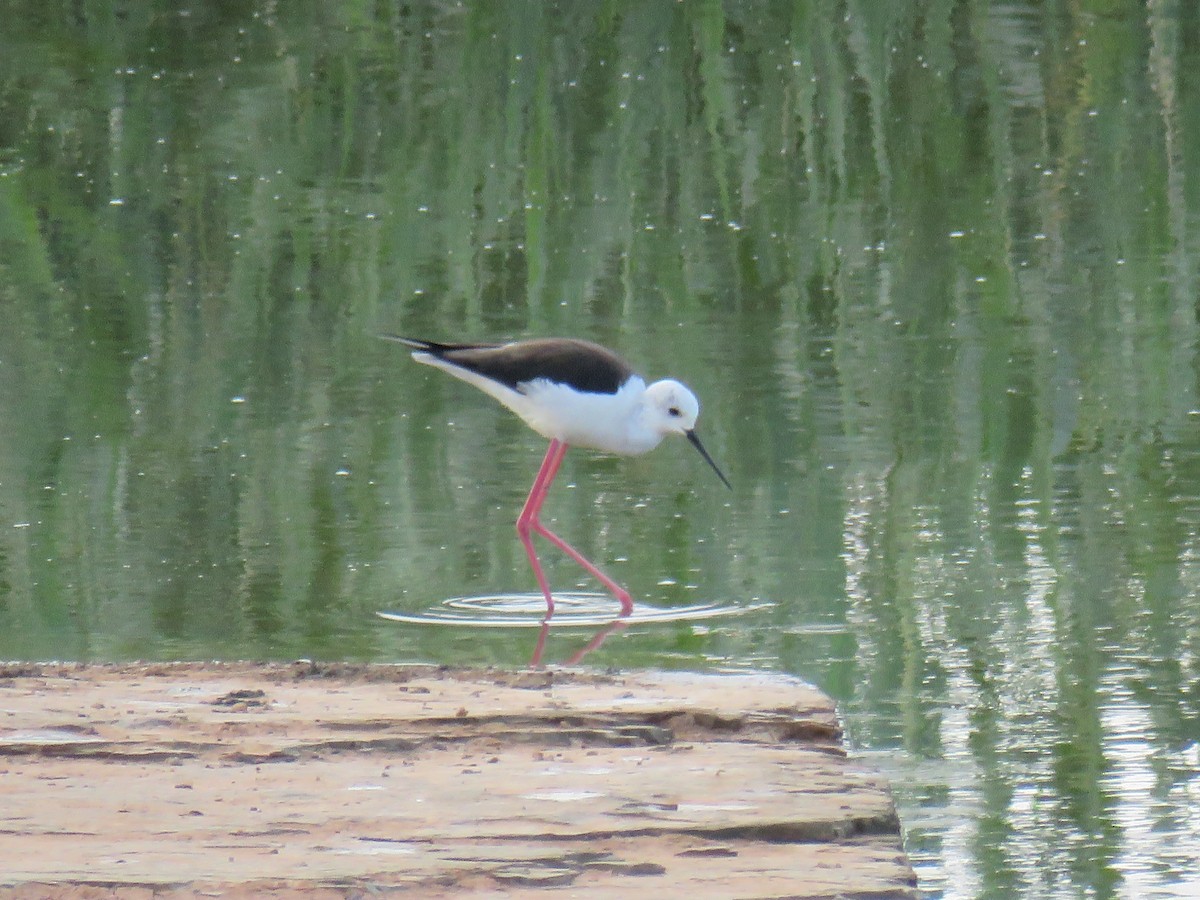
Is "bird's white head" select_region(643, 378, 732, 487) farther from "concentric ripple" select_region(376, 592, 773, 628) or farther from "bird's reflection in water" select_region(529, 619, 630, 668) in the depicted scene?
"bird's reflection in water" select_region(529, 619, 630, 668)

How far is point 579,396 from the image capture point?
6.48 m

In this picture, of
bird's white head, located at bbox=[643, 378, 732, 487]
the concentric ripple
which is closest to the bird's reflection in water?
the concentric ripple

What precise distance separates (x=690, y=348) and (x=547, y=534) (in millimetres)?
2518

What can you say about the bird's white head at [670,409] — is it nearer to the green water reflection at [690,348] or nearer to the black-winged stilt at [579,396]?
the black-winged stilt at [579,396]

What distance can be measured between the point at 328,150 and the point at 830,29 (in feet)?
13.1

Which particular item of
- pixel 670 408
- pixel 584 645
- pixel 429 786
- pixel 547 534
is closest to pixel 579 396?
pixel 670 408

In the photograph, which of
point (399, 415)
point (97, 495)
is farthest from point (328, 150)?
point (97, 495)

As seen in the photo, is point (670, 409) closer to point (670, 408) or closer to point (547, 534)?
point (670, 408)

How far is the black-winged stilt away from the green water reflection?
0.79 feet

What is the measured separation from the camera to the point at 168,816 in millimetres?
3408

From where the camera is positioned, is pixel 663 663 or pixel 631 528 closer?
pixel 663 663

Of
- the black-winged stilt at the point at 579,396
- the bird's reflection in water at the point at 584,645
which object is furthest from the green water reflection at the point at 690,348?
the black-winged stilt at the point at 579,396

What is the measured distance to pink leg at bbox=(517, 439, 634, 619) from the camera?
5.81 meters

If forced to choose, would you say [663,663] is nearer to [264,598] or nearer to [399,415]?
[264,598]
